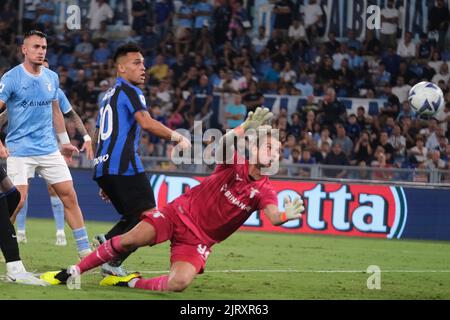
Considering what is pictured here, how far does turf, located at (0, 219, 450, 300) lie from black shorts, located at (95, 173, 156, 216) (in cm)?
82

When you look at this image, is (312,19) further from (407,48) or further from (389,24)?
(407,48)

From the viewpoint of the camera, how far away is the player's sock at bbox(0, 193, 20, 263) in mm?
8828

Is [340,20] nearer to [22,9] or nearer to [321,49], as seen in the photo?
[321,49]

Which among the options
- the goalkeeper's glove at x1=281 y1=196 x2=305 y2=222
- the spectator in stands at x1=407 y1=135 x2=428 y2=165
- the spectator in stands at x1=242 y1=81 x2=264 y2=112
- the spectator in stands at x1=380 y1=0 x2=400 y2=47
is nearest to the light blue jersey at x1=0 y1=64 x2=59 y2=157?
the goalkeeper's glove at x1=281 y1=196 x2=305 y2=222

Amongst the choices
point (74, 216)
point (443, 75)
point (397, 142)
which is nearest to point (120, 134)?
point (74, 216)

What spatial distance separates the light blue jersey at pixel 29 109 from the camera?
404 inches

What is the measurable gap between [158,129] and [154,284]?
142cm

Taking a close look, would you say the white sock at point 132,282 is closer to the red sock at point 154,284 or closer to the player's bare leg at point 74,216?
the red sock at point 154,284

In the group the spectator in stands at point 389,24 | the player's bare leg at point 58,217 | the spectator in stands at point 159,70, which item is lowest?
the player's bare leg at point 58,217

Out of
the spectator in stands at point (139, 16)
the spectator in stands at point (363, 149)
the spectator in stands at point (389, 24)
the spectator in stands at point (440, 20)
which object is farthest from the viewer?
the spectator in stands at point (139, 16)

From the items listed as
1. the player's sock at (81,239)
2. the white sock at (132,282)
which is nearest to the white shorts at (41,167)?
the player's sock at (81,239)

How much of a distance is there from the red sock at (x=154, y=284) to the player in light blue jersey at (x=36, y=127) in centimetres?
155

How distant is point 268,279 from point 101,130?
8.12 ft

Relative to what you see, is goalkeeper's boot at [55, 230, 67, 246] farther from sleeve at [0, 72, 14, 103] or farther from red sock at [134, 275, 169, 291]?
red sock at [134, 275, 169, 291]
